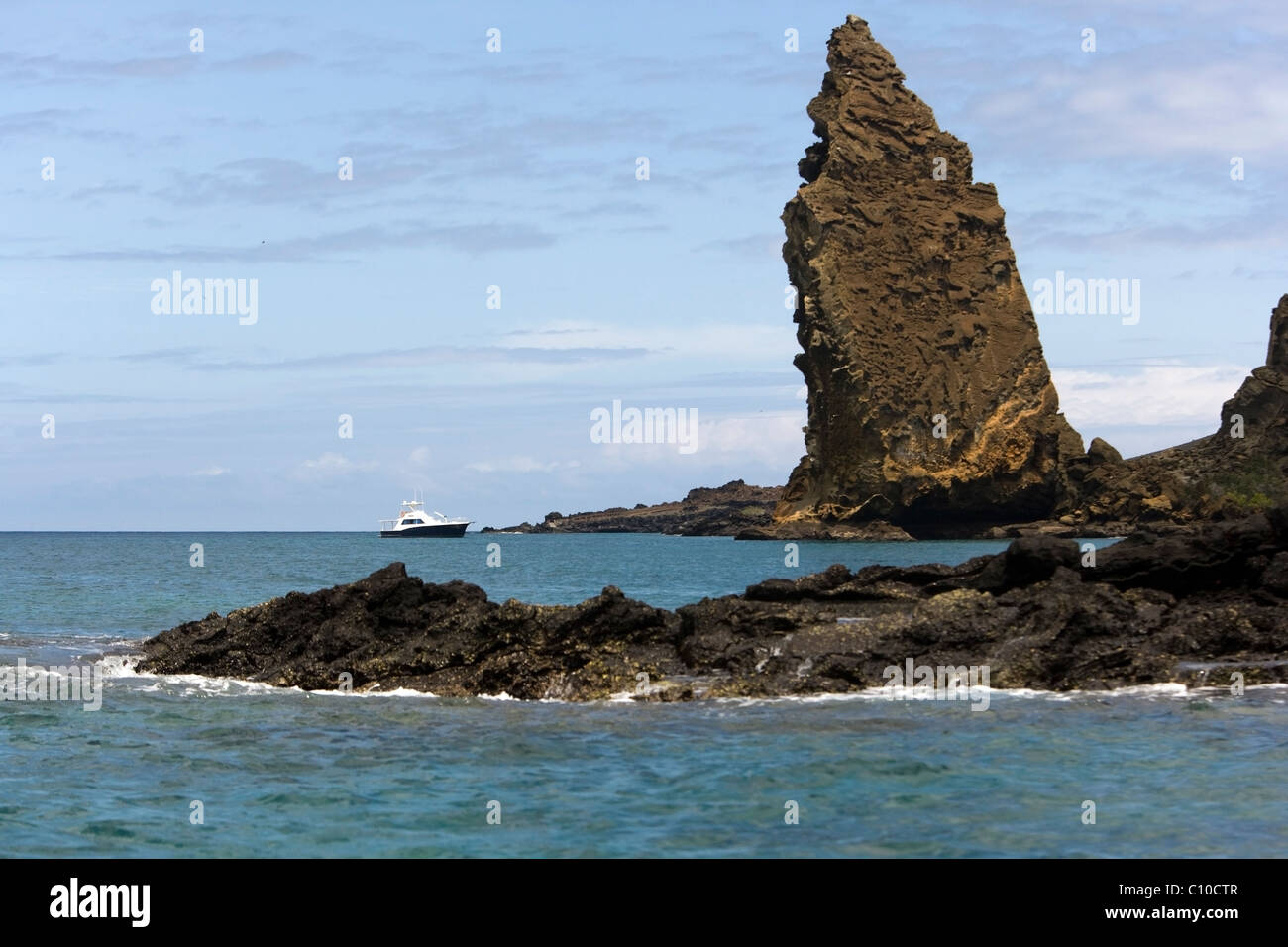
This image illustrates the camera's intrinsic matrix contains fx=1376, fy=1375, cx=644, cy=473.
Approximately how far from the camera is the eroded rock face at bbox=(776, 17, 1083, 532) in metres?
117

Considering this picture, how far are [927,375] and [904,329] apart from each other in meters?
4.76

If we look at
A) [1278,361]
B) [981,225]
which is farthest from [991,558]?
[981,225]

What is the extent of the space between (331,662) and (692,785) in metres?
10.6

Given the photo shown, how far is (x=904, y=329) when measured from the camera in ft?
399

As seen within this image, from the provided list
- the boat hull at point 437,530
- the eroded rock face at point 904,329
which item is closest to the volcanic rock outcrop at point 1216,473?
the eroded rock face at point 904,329

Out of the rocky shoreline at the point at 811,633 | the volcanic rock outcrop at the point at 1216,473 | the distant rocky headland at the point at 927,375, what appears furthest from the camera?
the distant rocky headland at the point at 927,375

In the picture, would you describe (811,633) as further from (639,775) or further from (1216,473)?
(1216,473)

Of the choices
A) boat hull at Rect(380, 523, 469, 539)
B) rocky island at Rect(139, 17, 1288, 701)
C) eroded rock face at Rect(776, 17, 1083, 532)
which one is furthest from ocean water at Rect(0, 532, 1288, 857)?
boat hull at Rect(380, 523, 469, 539)

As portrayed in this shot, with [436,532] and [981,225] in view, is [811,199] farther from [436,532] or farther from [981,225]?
[436,532]

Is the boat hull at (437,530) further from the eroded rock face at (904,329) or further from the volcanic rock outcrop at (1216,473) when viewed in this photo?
the volcanic rock outcrop at (1216,473)

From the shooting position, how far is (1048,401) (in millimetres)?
121188

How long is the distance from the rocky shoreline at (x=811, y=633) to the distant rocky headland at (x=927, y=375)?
86.3 meters

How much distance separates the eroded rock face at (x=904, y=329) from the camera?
117 metres

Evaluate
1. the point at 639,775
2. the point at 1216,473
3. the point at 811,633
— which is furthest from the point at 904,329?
the point at 639,775
